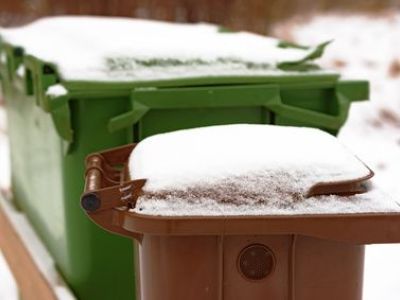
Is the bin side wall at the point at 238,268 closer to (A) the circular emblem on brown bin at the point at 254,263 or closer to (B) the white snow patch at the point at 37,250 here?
(A) the circular emblem on brown bin at the point at 254,263

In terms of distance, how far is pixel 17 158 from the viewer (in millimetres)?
4551

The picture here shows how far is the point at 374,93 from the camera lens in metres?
11.1

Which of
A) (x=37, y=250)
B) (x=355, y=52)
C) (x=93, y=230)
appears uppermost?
(x=93, y=230)

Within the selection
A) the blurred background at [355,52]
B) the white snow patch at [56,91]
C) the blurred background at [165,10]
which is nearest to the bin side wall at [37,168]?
the white snow patch at [56,91]

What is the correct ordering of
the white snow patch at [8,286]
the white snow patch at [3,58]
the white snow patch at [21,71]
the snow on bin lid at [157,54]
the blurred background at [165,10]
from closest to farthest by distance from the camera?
the snow on bin lid at [157,54] < the white snow patch at [21,71] < the white snow patch at [8,286] < the white snow patch at [3,58] < the blurred background at [165,10]

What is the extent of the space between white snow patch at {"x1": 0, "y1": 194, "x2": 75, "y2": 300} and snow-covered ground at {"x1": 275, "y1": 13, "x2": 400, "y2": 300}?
1509 mm

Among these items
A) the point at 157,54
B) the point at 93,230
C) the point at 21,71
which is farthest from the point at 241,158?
the point at 21,71

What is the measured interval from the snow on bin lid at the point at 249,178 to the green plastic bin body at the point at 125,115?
653mm

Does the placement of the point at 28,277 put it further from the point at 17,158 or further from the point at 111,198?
the point at 111,198

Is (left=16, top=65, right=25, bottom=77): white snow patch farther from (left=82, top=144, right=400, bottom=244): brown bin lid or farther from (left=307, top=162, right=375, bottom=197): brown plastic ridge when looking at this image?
(left=307, top=162, right=375, bottom=197): brown plastic ridge

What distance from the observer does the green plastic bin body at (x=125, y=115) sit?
2.94 m

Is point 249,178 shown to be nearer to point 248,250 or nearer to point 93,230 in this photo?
point 248,250

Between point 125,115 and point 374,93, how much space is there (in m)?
8.64

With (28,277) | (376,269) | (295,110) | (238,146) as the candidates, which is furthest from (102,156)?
(376,269)
